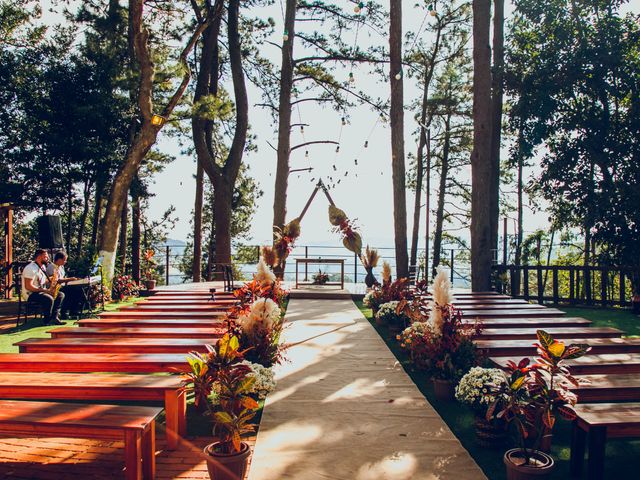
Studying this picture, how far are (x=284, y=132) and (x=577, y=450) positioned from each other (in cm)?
1342

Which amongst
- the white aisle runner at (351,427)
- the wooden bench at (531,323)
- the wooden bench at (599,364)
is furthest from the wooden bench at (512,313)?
the wooden bench at (599,364)

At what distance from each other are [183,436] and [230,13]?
1595cm

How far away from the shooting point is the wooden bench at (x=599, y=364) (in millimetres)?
4152

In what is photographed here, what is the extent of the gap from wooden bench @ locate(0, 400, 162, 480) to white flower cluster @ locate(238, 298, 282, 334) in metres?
2.01

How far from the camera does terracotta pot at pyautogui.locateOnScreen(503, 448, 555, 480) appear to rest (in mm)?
2896

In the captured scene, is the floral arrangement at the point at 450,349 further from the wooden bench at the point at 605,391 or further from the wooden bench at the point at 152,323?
the wooden bench at the point at 152,323

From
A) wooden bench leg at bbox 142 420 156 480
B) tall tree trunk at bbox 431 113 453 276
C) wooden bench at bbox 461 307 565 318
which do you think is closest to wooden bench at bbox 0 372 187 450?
wooden bench leg at bbox 142 420 156 480

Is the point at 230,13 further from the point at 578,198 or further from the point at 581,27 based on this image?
the point at 578,198

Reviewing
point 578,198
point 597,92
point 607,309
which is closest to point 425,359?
point 607,309

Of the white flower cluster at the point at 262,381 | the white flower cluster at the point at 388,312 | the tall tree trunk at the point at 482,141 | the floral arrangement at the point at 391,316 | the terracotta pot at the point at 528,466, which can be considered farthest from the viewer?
the tall tree trunk at the point at 482,141

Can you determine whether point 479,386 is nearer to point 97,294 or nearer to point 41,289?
point 41,289

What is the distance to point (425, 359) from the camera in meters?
5.32

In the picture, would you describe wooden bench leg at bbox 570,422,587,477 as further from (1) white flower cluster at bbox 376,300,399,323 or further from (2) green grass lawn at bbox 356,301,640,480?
(1) white flower cluster at bbox 376,300,399,323

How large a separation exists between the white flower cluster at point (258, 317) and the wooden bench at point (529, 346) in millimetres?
2089
